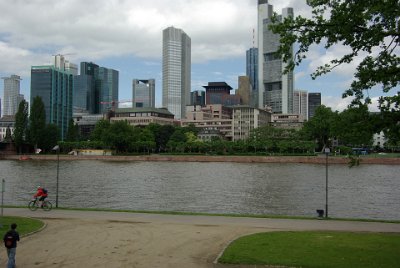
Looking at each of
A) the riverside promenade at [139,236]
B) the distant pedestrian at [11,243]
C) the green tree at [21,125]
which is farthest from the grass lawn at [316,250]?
the green tree at [21,125]

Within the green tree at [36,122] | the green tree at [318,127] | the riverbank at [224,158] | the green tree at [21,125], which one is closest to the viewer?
the riverbank at [224,158]

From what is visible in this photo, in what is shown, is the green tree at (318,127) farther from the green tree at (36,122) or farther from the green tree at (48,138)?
the green tree at (36,122)

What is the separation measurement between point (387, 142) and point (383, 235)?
7420mm

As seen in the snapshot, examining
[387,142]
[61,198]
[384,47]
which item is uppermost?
[384,47]

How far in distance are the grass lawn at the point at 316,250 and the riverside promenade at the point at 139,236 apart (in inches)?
48.5

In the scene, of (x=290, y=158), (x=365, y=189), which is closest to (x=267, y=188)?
(x=365, y=189)

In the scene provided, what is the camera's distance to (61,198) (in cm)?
5084

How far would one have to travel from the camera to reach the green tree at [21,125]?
592ft

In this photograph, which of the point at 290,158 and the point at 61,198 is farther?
the point at 290,158

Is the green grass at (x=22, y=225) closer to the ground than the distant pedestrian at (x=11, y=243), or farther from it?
closer to the ground

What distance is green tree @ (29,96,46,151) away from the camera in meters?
181

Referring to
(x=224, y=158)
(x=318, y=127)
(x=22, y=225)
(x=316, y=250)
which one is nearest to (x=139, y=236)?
(x=22, y=225)

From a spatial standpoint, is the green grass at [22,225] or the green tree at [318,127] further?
the green tree at [318,127]

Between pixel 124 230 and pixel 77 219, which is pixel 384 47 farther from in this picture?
pixel 77 219
